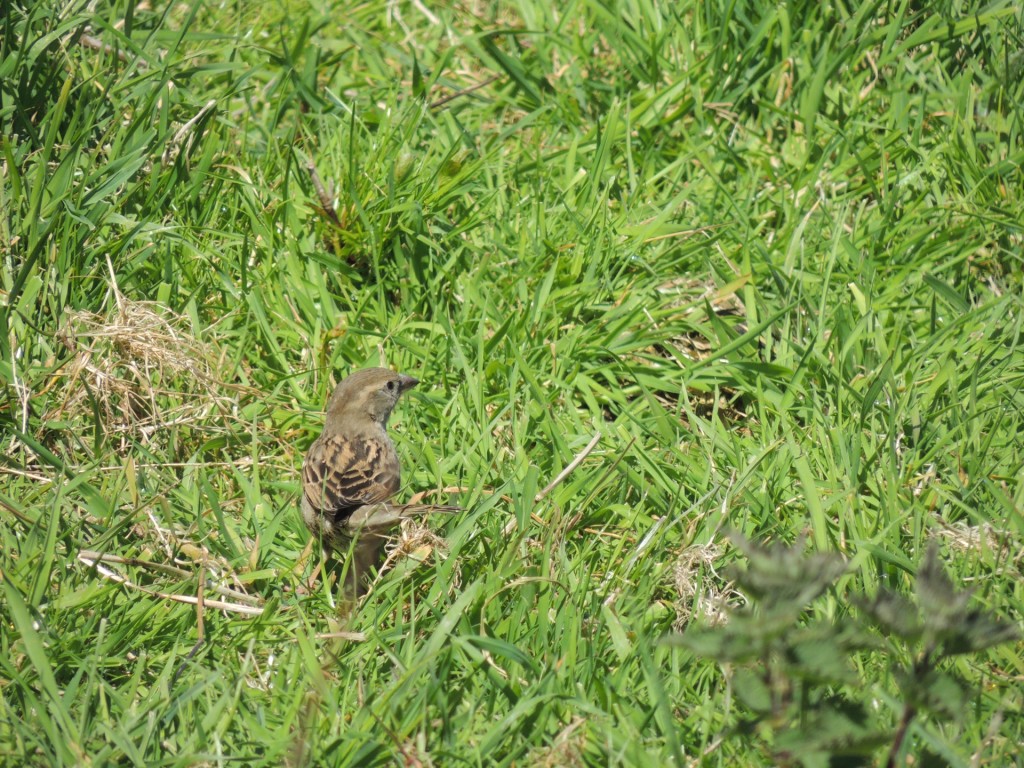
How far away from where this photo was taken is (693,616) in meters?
4.07

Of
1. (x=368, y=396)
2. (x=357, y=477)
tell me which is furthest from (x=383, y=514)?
(x=368, y=396)

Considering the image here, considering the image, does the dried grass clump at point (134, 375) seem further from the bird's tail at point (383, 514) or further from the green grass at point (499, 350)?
the bird's tail at point (383, 514)

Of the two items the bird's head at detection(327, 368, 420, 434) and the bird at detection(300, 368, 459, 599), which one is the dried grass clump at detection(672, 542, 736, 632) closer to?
the bird at detection(300, 368, 459, 599)

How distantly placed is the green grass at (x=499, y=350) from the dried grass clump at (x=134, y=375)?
0.02 metres

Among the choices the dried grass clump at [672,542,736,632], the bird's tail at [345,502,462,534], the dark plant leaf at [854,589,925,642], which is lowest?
the dried grass clump at [672,542,736,632]

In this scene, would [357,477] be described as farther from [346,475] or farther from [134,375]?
[134,375]

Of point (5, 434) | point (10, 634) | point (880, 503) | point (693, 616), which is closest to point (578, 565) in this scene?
point (693, 616)

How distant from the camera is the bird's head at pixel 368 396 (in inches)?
187

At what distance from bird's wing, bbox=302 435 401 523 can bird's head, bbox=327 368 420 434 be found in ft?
0.38

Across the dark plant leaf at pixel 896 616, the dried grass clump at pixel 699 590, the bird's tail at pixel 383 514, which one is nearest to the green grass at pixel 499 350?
the dried grass clump at pixel 699 590

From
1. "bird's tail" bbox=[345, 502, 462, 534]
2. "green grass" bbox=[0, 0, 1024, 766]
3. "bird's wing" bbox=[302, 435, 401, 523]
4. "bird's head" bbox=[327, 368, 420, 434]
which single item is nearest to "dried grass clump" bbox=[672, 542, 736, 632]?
"green grass" bbox=[0, 0, 1024, 766]

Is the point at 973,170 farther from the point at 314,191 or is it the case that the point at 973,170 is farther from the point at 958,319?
the point at 314,191

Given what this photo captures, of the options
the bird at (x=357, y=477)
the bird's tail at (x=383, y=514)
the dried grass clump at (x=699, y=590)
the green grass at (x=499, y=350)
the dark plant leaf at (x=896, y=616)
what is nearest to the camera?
the dark plant leaf at (x=896, y=616)

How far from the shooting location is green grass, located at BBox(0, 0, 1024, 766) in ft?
12.3
